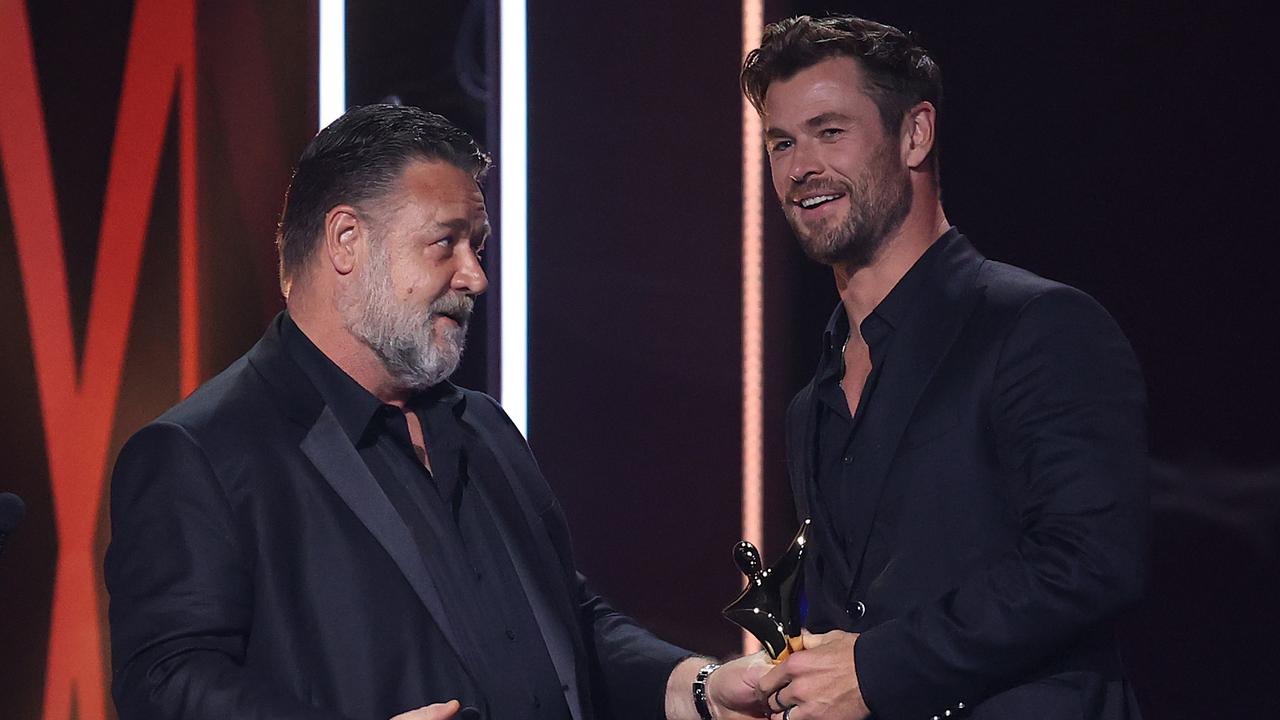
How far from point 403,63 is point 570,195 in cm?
55

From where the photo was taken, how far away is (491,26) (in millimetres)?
3592

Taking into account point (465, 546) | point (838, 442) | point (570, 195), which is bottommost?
point (465, 546)

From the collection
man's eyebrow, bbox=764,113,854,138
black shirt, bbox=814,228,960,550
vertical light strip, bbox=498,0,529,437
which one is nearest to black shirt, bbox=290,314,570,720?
black shirt, bbox=814,228,960,550

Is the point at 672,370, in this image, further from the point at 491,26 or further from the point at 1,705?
the point at 1,705

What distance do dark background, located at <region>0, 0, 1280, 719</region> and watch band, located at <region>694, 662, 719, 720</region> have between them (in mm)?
1219

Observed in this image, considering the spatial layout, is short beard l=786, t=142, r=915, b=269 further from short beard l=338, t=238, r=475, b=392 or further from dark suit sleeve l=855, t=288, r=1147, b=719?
short beard l=338, t=238, r=475, b=392

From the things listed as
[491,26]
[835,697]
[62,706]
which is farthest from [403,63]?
[835,697]

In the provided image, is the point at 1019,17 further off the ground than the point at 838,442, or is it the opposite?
the point at 1019,17

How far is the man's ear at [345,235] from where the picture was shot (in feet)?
6.97

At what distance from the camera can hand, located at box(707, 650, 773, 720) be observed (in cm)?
223

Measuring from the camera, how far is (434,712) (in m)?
1.78

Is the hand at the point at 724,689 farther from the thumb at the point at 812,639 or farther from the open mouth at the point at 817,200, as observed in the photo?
the open mouth at the point at 817,200

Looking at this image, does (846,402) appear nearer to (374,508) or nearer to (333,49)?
(374,508)

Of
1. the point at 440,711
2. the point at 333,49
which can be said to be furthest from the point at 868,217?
the point at 333,49
